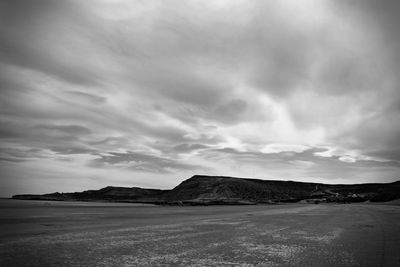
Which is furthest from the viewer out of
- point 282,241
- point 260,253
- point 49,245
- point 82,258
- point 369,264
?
point 282,241

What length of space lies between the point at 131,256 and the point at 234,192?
18993 cm

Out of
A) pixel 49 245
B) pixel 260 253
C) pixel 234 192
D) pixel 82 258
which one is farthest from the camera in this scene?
pixel 234 192

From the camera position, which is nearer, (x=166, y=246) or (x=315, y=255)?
(x=315, y=255)

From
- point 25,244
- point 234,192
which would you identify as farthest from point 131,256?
point 234,192

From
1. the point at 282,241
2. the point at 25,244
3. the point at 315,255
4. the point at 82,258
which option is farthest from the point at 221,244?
the point at 25,244

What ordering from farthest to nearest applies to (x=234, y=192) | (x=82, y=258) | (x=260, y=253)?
1. (x=234, y=192)
2. (x=260, y=253)
3. (x=82, y=258)

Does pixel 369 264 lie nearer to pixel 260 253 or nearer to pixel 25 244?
pixel 260 253

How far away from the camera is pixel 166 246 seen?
10.8m

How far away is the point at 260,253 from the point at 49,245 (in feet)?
25.3

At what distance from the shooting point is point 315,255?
8.87 m

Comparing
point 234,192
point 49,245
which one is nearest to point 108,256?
point 49,245

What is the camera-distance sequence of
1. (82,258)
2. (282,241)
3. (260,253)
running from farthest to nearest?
(282,241)
(260,253)
(82,258)

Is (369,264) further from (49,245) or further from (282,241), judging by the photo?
(49,245)

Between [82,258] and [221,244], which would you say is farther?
[221,244]
